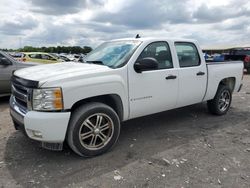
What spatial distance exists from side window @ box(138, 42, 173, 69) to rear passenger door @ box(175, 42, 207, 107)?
0.85 ft

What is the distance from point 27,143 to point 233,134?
3.79 m

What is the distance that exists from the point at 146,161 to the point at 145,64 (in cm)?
149

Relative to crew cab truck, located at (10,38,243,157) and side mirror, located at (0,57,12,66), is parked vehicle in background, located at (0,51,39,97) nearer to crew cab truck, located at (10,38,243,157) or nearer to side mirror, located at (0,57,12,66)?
side mirror, located at (0,57,12,66)

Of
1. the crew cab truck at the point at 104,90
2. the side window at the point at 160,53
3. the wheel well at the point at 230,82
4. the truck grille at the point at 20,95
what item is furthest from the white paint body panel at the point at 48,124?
the wheel well at the point at 230,82

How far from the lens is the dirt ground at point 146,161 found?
11.1 feet

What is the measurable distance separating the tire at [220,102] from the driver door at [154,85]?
1.63 metres

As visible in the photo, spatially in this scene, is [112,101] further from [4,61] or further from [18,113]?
[4,61]

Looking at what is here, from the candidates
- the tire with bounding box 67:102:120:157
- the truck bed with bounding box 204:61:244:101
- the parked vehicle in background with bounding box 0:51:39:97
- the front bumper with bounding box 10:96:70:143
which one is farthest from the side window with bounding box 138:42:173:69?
the parked vehicle in background with bounding box 0:51:39:97

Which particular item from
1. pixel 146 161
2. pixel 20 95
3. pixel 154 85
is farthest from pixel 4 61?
pixel 146 161

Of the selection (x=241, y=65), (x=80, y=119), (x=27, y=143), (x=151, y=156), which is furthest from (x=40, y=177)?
(x=241, y=65)

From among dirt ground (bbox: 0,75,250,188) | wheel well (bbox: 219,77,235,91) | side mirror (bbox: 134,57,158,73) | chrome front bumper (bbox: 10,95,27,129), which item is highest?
side mirror (bbox: 134,57,158,73)

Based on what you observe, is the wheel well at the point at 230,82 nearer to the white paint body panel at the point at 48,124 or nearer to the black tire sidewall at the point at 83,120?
Result: the black tire sidewall at the point at 83,120

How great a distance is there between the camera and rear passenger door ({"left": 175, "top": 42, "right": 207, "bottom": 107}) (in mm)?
5176

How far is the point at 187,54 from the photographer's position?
5488 mm
